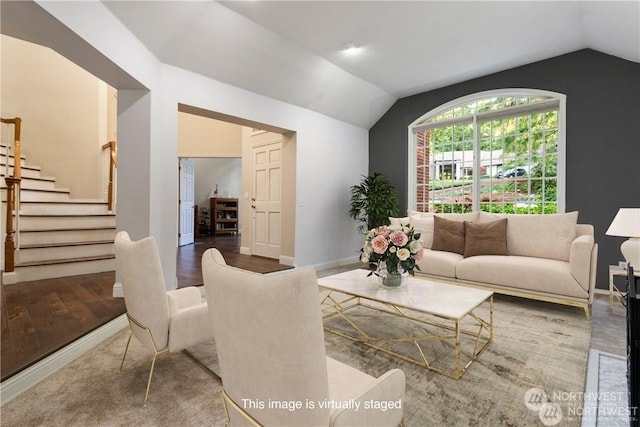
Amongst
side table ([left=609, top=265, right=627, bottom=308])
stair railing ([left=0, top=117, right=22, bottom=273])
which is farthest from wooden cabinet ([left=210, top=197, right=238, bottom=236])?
side table ([left=609, top=265, right=627, bottom=308])

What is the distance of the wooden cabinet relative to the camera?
9.55 meters

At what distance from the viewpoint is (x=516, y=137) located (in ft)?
15.3

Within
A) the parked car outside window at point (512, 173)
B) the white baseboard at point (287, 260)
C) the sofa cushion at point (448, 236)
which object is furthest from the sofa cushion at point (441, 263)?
the white baseboard at point (287, 260)

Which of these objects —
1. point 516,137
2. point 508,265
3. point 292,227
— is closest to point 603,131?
point 516,137

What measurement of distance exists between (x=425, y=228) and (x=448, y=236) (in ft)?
1.20

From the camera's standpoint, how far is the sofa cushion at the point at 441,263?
142 inches

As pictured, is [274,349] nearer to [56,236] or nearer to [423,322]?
[423,322]

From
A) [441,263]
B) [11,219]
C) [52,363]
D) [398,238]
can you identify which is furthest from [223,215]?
[398,238]

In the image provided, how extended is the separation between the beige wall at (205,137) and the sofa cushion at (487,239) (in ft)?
15.1

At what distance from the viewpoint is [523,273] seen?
3.12 metres

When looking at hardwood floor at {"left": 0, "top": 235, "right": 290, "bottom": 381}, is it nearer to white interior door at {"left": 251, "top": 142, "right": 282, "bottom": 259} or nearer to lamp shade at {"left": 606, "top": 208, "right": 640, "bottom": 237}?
white interior door at {"left": 251, "top": 142, "right": 282, "bottom": 259}

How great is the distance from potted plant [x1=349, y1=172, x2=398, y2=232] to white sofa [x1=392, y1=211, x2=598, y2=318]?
4.25 feet

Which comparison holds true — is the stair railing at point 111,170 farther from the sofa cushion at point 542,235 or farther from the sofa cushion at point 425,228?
the sofa cushion at point 542,235

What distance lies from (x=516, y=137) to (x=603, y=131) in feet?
3.27
